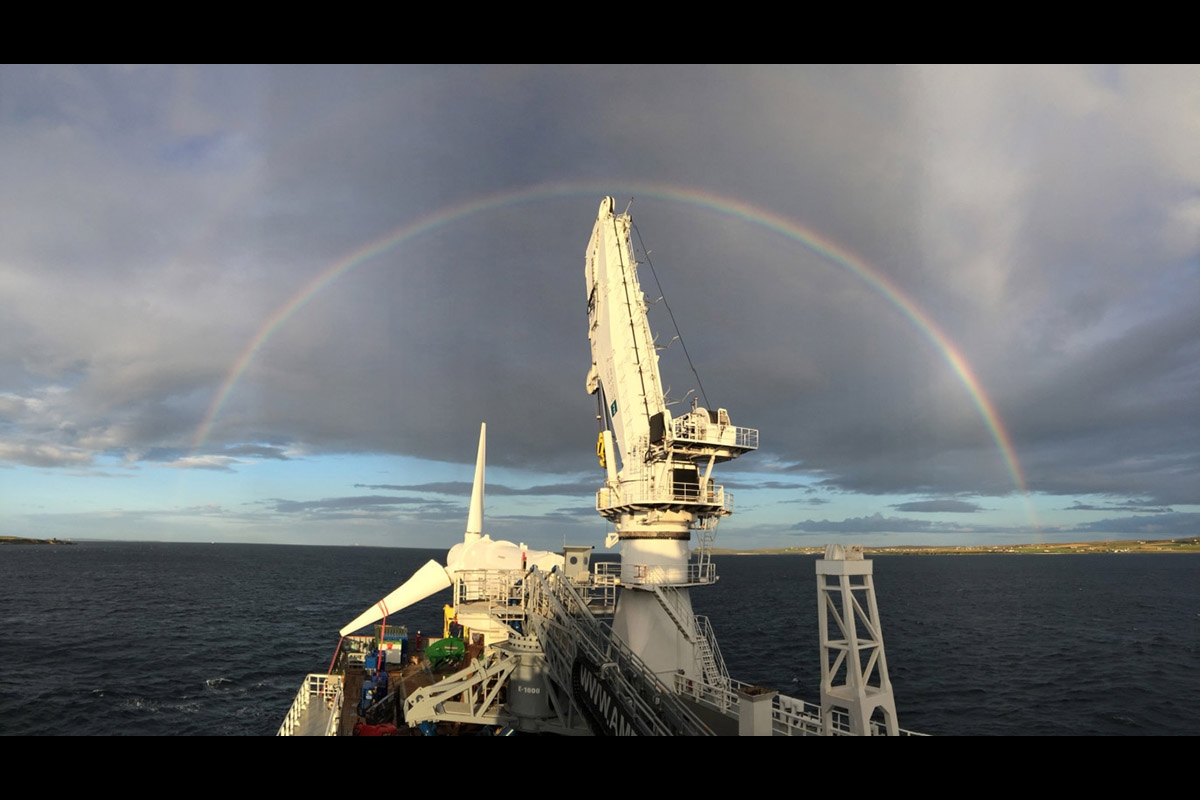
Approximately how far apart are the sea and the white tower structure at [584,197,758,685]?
19223 mm

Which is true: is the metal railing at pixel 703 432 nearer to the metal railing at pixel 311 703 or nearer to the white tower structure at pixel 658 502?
the white tower structure at pixel 658 502

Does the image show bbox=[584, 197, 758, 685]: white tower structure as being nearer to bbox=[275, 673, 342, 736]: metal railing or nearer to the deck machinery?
the deck machinery

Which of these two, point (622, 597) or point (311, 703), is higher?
point (622, 597)

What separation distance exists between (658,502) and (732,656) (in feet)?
165

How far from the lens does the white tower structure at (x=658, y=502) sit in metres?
33.2

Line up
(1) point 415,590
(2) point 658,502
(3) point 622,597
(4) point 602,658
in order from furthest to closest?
(1) point 415,590
(3) point 622,597
(2) point 658,502
(4) point 602,658

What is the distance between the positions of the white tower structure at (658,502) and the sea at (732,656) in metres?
19.2

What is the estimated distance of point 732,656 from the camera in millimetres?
74938

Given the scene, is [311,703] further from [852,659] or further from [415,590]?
[852,659]

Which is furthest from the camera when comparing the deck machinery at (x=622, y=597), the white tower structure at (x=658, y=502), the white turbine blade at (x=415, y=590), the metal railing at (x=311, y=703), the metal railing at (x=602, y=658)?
the white turbine blade at (x=415, y=590)

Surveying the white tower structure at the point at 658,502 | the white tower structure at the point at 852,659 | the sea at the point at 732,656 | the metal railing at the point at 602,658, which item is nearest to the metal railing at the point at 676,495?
the white tower structure at the point at 658,502

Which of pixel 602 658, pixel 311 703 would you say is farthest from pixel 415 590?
pixel 602 658

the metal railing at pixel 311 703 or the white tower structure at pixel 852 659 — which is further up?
the white tower structure at pixel 852 659
